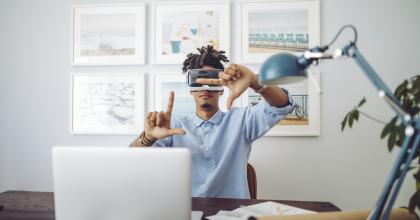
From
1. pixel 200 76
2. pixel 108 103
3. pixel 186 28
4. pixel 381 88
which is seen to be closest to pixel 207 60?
pixel 200 76

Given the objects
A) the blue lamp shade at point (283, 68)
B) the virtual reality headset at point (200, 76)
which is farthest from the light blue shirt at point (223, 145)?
the blue lamp shade at point (283, 68)

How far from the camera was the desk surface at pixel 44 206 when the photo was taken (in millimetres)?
1072

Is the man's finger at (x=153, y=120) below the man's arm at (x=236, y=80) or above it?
below

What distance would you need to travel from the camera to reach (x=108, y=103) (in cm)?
224

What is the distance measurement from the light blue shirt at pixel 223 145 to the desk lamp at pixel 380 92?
0.89m

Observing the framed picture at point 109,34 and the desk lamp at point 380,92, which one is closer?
the desk lamp at point 380,92

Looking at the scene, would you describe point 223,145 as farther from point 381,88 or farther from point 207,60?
point 381,88

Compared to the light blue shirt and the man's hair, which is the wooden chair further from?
the man's hair

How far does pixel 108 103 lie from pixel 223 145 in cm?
112

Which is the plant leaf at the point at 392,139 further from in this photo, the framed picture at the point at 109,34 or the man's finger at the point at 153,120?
the framed picture at the point at 109,34

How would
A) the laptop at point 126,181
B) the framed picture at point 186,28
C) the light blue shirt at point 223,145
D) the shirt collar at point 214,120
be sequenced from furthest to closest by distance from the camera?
the framed picture at point 186,28 → the shirt collar at point 214,120 → the light blue shirt at point 223,145 → the laptop at point 126,181

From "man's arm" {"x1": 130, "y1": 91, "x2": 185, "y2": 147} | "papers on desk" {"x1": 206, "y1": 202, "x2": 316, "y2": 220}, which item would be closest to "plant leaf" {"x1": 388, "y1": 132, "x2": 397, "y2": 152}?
"papers on desk" {"x1": 206, "y1": 202, "x2": 316, "y2": 220}

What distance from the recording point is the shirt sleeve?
1446 mm

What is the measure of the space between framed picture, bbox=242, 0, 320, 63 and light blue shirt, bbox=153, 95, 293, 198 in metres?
0.66
